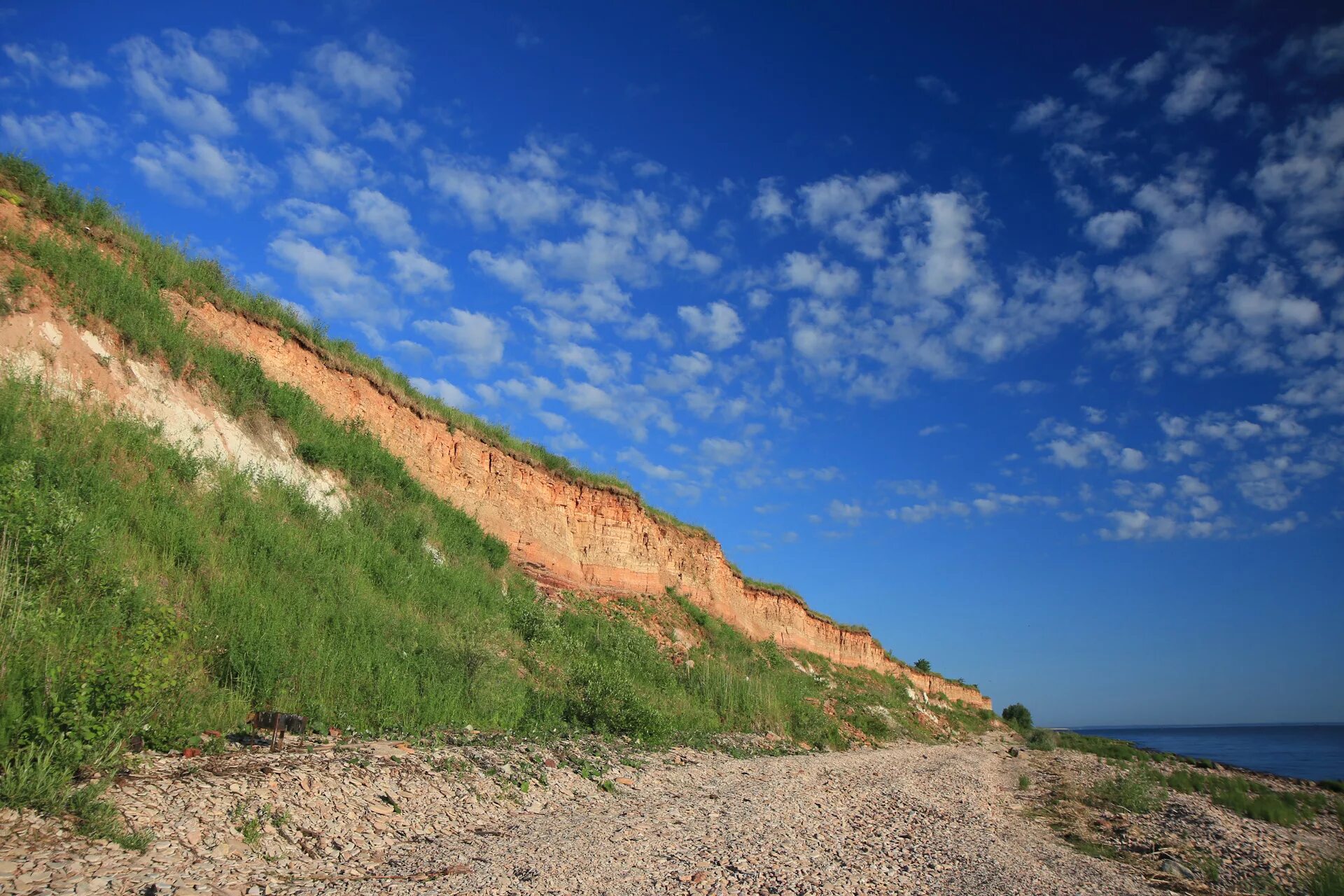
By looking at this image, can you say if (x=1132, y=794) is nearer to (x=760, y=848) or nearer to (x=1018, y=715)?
(x=760, y=848)

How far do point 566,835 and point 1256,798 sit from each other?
61.5 ft

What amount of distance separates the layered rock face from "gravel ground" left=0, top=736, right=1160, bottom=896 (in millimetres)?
10805

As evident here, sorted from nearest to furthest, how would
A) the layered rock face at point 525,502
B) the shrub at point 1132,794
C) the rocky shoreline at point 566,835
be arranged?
the rocky shoreline at point 566,835 → the shrub at point 1132,794 → the layered rock face at point 525,502

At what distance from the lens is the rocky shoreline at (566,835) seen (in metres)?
4.80

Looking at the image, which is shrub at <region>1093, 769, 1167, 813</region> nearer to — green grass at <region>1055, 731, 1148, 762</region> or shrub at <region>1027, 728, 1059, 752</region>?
green grass at <region>1055, 731, 1148, 762</region>

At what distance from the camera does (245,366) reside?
14664 mm

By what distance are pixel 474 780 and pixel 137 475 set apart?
7.14 metres

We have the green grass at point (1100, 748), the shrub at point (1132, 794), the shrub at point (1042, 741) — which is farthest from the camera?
the shrub at point (1042, 741)

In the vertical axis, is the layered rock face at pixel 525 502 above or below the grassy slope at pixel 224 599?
above

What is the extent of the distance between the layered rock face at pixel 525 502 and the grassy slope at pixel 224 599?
0.86 m

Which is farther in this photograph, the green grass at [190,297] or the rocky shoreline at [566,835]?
the green grass at [190,297]

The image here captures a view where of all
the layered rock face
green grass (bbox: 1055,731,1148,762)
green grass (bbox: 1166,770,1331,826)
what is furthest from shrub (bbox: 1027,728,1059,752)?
the layered rock face

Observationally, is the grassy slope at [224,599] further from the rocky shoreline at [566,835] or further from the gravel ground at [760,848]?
the gravel ground at [760,848]

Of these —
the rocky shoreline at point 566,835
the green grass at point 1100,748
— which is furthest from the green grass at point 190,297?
the green grass at point 1100,748
